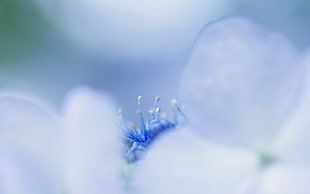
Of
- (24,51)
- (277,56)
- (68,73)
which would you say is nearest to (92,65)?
(68,73)

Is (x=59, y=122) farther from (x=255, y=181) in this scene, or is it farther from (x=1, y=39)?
(x=1, y=39)

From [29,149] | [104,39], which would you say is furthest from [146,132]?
[104,39]

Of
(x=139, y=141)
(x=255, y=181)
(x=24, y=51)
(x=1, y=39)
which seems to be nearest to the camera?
(x=255, y=181)

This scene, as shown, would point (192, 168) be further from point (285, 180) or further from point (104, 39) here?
point (104, 39)

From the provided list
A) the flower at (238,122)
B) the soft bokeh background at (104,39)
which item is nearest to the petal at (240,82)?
the flower at (238,122)

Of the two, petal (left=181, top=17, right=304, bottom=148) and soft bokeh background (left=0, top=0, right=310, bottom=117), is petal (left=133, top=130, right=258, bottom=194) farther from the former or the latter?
soft bokeh background (left=0, top=0, right=310, bottom=117)

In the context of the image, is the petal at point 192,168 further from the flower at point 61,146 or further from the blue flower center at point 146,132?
the blue flower center at point 146,132

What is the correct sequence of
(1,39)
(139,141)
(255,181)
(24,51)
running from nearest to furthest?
1. (255,181)
2. (139,141)
3. (1,39)
4. (24,51)

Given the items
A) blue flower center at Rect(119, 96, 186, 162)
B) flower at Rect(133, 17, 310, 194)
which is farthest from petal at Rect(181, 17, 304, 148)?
blue flower center at Rect(119, 96, 186, 162)
